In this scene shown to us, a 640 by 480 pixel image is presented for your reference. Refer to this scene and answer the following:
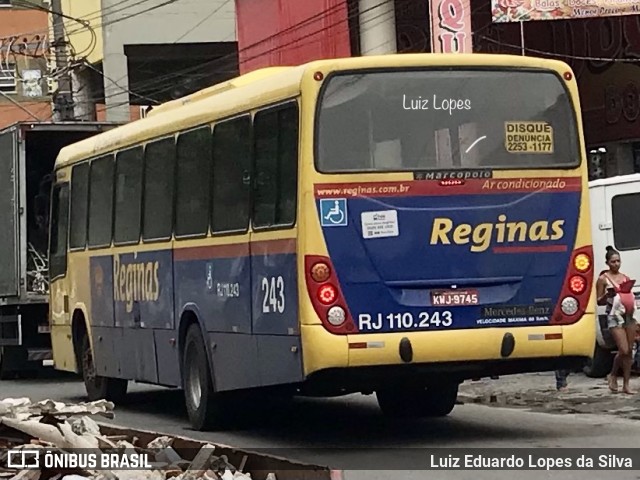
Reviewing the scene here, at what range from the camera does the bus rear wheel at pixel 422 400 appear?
625 inches

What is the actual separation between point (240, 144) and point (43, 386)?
415 inches

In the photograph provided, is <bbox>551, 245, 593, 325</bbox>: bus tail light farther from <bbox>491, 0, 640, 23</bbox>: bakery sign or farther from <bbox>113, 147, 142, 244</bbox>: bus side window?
<bbox>491, 0, 640, 23</bbox>: bakery sign

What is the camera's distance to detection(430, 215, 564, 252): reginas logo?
12914 mm

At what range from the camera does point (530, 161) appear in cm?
1327

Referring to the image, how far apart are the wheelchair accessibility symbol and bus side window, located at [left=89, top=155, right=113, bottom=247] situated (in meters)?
5.69

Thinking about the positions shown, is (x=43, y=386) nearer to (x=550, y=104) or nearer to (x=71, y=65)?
(x=550, y=104)

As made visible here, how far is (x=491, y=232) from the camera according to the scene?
13.0 metres

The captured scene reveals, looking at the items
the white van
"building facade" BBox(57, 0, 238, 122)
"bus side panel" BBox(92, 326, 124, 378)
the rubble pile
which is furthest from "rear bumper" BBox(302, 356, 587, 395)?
"building facade" BBox(57, 0, 238, 122)

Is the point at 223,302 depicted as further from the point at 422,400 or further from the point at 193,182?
the point at 422,400

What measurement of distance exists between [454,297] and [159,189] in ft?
14.4

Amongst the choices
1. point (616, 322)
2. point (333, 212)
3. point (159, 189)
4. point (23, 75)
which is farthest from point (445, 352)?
point (23, 75)

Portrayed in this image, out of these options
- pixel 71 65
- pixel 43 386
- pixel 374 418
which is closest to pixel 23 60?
pixel 71 65

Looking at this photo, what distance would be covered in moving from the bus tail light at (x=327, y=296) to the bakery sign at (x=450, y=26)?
1361 centimetres

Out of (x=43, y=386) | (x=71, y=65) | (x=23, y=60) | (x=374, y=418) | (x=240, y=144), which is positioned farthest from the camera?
(x=23, y=60)
